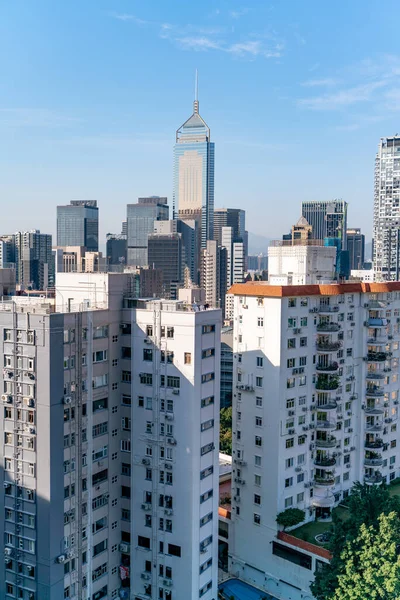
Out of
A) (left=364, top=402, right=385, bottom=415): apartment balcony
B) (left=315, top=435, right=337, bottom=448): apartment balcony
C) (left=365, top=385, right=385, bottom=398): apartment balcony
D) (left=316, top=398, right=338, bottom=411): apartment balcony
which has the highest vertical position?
(left=365, top=385, right=385, bottom=398): apartment balcony

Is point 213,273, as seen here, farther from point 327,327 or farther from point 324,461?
point 324,461

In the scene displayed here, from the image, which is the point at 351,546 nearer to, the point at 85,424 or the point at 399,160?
the point at 85,424

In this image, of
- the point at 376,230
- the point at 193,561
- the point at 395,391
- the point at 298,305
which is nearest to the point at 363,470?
the point at 395,391

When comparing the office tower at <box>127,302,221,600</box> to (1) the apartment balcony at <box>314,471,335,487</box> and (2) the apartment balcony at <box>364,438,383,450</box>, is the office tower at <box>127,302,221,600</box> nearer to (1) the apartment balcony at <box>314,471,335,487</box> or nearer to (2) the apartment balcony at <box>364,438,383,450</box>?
(1) the apartment balcony at <box>314,471,335,487</box>

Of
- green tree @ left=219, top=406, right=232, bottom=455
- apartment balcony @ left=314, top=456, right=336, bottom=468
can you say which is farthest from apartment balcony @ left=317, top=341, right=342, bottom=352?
green tree @ left=219, top=406, right=232, bottom=455

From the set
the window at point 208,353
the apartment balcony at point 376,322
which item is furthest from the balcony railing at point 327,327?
the window at point 208,353
